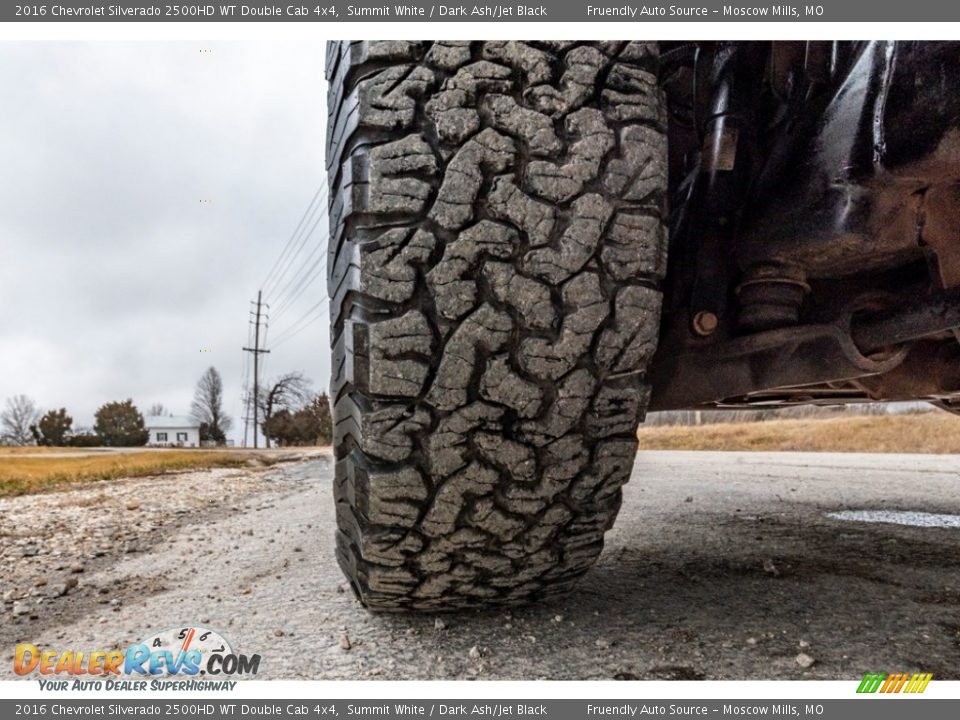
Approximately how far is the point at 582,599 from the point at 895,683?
21.4 inches

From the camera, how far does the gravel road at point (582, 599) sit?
0.98 meters

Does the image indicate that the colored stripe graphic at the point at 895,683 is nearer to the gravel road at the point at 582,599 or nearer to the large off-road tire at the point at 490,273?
the gravel road at the point at 582,599

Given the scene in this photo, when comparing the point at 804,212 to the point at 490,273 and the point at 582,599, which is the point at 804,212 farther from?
the point at 582,599

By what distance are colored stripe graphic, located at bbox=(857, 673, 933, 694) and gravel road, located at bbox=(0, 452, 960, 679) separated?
25 millimetres

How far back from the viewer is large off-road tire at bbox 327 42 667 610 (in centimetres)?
89

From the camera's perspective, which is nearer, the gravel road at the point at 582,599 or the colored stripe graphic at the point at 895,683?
the colored stripe graphic at the point at 895,683

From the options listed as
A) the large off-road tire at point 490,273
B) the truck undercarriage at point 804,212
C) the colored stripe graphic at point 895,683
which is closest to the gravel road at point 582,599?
the colored stripe graphic at point 895,683

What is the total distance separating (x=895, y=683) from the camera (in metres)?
0.89

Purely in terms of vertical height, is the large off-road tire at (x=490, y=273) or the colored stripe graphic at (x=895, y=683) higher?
the large off-road tire at (x=490, y=273)

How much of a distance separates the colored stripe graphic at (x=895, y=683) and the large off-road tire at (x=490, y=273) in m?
0.48

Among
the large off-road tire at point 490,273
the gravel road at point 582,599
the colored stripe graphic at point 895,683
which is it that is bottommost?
the gravel road at point 582,599

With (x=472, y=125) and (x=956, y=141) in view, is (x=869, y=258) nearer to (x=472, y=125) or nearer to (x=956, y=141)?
(x=956, y=141)

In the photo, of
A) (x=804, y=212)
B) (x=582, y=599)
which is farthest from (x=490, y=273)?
(x=582, y=599)

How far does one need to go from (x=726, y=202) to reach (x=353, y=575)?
0.97m
